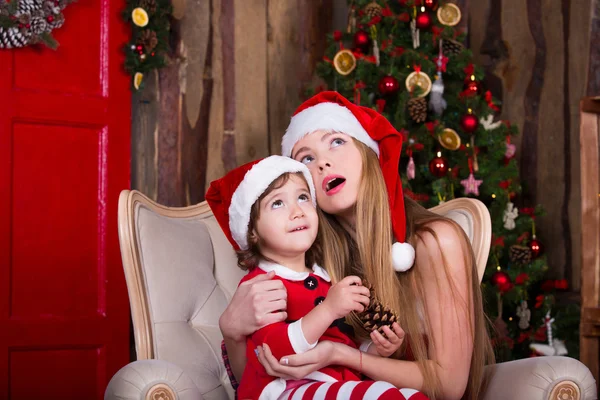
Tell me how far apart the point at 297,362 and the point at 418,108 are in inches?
90.3

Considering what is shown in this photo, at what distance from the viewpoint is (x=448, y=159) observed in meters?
3.82

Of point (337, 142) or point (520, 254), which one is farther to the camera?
point (520, 254)

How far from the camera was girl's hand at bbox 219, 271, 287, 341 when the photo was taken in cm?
173

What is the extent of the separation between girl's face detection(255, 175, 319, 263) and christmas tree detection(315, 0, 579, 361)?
181cm

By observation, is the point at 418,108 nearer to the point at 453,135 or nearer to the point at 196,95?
the point at 453,135

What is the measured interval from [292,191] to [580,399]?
0.90m

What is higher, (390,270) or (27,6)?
(27,6)

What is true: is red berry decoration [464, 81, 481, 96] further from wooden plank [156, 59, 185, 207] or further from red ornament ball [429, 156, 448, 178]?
wooden plank [156, 59, 185, 207]

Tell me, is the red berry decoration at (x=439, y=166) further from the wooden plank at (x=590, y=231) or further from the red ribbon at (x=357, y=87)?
the wooden plank at (x=590, y=231)

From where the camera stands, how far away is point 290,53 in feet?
14.4

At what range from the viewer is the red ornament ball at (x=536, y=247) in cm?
375

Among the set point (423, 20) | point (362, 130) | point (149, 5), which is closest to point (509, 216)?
point (423, 20)

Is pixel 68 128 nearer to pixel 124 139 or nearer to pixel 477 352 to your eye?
pixel 124 139

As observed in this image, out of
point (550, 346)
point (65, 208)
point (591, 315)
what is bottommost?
point (550, 346)
